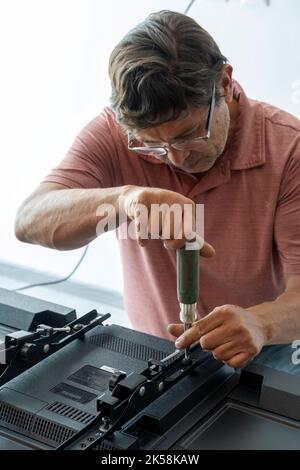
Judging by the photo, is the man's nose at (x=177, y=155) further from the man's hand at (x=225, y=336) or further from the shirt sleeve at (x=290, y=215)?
the man's hand at (x=225, y=336)

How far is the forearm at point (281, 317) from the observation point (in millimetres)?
1220

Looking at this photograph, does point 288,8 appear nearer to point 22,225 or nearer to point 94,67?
point 94,67

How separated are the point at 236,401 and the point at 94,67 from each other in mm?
1882

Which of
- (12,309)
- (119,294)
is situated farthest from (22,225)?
(119,294)

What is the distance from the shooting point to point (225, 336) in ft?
3.47

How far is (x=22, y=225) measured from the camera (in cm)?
140

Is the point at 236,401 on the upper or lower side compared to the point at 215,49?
lower

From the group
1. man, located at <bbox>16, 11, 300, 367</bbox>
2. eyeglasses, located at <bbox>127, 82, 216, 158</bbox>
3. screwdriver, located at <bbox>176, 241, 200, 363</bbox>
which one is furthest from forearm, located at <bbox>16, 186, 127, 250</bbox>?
screwdriver, located at <bbox>176, 241, 200, 363</bbox>

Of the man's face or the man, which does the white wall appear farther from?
the man's face

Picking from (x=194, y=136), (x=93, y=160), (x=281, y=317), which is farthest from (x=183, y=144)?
(x=281, y=317)

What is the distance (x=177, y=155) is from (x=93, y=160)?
248mm

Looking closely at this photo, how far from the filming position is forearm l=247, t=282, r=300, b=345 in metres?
1.22

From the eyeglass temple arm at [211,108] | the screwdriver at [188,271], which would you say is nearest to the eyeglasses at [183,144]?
the eyeglass temple arm at [211,108]

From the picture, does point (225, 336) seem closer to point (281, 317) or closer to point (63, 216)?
point (281, 317)
